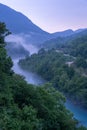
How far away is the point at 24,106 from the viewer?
425 inches

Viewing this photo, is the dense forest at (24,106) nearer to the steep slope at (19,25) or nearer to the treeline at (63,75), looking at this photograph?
the treeline at (63,75)

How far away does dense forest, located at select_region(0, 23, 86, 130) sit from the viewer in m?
9.18

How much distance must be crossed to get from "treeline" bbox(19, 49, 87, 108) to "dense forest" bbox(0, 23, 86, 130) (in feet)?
67.3

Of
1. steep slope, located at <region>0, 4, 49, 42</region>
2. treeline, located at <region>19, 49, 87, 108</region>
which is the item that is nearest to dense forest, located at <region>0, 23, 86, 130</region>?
treeline, located at <region>19, 49, 87, 108</region>

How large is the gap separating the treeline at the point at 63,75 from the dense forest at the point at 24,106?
2050 cm

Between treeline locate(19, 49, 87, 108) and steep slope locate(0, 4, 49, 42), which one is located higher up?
steep slope locate(0, 4, 49, 42)

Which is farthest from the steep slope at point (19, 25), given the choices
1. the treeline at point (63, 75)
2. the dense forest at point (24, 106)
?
the dense forest at point (24, 106)

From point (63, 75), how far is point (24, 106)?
32027 mm

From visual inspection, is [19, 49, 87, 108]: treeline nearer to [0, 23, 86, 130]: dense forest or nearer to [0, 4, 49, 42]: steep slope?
[0, 23, 86, 130]: dense forest

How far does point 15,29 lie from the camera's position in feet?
547

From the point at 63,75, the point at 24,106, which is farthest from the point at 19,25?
the point at 24,106

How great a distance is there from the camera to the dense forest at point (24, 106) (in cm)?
918

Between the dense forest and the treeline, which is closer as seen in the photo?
the dense forest

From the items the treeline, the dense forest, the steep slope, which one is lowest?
the dense forest
